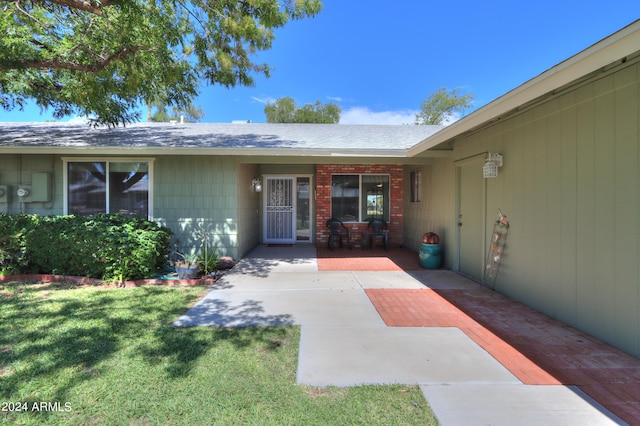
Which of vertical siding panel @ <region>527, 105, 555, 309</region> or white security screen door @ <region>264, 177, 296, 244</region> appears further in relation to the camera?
white security screen door @ <region>264, 177, 296, 244</region>

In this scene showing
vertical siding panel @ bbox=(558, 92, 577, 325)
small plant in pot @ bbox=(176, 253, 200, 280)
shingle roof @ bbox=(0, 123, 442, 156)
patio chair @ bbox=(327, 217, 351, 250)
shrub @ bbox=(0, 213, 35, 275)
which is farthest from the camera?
patio chair @ bbox=(327, 217, 351, 250)

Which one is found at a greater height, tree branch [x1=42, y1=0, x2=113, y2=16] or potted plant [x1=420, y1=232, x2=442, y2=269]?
tree branch [x1=42, y1=0, x2=113, y2=16]

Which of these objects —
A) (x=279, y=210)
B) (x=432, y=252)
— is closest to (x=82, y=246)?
(x=279, y=210)

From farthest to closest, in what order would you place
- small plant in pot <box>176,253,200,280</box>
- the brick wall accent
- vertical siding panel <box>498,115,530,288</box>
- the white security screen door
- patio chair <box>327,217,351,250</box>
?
the white security screen door
the brick wall accent
patio chair <box>327,217,351,250</box>
small plant in pot <box>176,253,200,280</box>
vertical siding panel <box>498,115,530,288</box>

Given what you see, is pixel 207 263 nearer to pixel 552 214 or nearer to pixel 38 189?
pixel 38 189

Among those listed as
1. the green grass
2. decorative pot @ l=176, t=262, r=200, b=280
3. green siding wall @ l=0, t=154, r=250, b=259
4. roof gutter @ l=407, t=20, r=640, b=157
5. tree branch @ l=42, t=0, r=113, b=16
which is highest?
tree branch @ l=42, t=0, r=113, b=16

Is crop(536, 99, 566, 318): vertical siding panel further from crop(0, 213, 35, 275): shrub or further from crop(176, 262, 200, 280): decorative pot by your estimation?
crop(0, 213, 35, 275): shrub

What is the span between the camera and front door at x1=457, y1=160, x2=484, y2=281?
5777 mm

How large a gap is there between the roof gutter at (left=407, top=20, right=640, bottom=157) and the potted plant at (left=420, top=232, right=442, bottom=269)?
3164 millimetres

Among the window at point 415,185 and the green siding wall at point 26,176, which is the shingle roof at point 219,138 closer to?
the green siding wall at point 26,176

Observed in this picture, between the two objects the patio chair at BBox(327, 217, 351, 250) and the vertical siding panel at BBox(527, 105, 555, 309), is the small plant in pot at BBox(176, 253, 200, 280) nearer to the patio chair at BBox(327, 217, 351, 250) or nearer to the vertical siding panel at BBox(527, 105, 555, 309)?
the patio chair at BBox(327, 217, 351, 250)

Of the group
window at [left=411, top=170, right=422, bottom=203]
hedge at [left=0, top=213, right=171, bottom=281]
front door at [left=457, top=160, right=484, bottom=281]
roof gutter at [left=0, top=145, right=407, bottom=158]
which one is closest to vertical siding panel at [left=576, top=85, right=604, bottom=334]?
front door at [left=457, top=160, right=484, bottom=281]

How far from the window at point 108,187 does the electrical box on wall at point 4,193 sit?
121 cm

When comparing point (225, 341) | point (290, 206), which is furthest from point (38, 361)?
point (290, 206)
